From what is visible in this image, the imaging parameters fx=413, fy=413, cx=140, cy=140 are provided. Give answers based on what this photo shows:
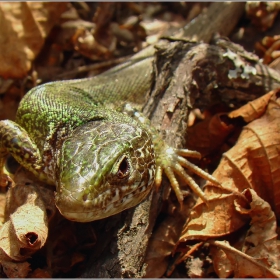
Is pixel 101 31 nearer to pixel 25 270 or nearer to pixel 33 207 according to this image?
pixel 33 207

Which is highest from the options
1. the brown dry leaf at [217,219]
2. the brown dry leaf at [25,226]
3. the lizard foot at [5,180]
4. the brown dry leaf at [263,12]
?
the brown dry leaf at [263,12]

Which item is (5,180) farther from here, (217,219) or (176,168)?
(217,219)

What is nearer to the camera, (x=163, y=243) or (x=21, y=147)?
(x=163, y=243)

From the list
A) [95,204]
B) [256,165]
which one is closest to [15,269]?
[95,204]

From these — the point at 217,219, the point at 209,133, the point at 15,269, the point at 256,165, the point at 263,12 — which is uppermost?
the point at 263,12

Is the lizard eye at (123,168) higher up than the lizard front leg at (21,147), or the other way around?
the lizard eye at (123,168)

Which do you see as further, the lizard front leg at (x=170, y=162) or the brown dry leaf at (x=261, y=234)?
the lizard front leg at (x=170, y=162)

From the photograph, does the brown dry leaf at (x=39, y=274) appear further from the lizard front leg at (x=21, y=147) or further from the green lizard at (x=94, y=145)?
the lizard front leg at (x=21, y=147)

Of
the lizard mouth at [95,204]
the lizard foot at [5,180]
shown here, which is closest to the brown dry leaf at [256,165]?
the lizard mouth at [95,204]
